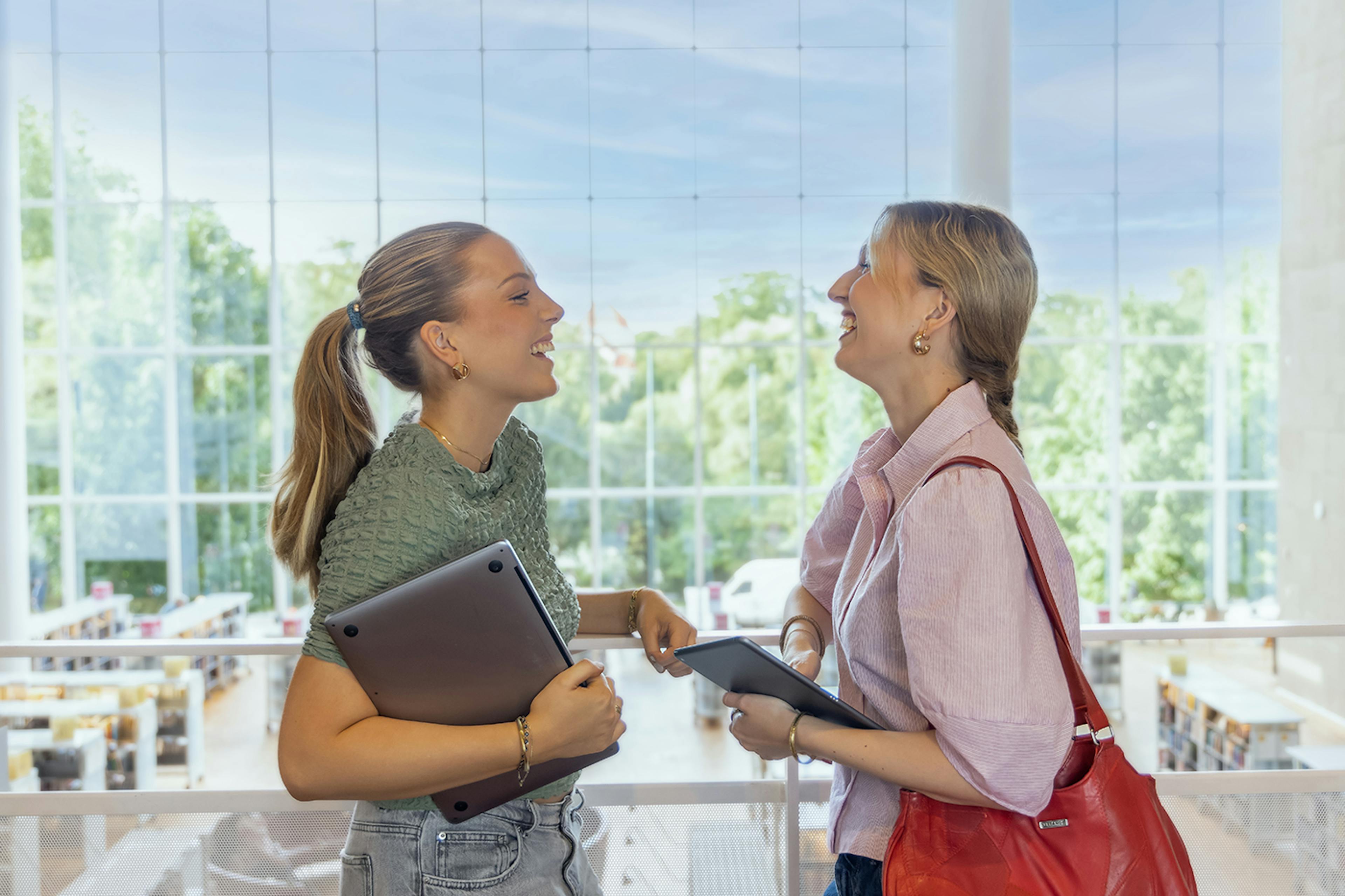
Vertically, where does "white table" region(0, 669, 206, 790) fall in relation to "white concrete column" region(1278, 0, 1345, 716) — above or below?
below

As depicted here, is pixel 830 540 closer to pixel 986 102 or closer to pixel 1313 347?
pixel 986 102

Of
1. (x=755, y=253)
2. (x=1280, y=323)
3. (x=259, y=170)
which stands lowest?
(x=1280, y=323)

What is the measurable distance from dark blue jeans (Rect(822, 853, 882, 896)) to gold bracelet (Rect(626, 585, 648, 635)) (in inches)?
21.4

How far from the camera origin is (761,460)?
11562mm

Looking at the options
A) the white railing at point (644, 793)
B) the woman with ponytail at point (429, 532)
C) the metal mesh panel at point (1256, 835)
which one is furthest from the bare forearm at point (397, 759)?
the metal mesh panel at point (1256, 835)

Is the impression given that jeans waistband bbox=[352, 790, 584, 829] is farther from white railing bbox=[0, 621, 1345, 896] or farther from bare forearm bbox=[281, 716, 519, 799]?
white railing bbox=[0, 621, 1345, 896]

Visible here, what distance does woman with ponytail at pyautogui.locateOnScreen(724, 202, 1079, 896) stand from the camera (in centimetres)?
114

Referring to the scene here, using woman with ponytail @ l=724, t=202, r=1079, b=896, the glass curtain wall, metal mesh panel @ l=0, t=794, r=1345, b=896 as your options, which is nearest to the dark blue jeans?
woman with ponytail @ l=724, t=202, r=1079, b=896

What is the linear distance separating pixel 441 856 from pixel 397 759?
0.81 feet

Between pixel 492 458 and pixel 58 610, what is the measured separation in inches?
462

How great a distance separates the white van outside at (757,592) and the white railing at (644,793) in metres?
9.57

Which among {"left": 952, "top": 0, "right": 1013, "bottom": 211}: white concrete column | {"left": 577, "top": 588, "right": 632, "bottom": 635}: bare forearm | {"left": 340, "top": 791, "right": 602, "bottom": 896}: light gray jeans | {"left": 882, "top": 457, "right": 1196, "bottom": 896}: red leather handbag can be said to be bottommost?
{"left": 340, "top": 791, "right": 602, "bottom": 896}: light gray jeans

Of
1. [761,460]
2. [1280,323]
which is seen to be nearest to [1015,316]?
[761,460]

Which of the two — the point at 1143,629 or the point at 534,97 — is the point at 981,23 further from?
the point at 1143,629
